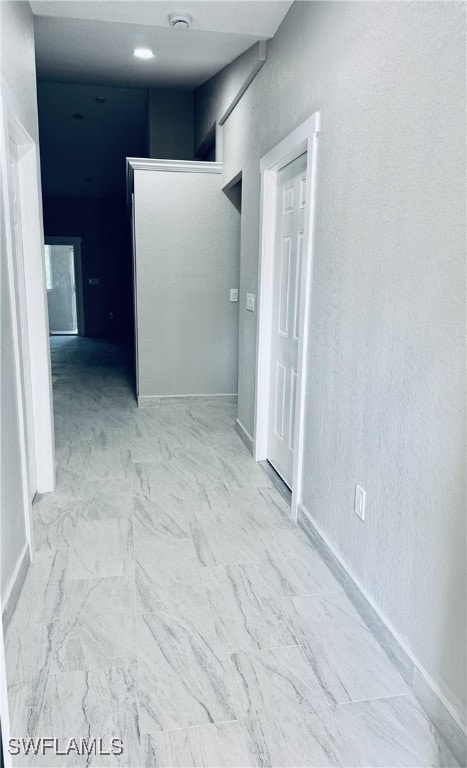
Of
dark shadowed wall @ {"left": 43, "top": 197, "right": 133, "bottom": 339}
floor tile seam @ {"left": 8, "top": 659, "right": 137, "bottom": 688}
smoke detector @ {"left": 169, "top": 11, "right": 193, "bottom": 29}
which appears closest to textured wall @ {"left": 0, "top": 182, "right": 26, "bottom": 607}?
floor tile seam @ {"left": 8, "top": 659, "right": 137, "bottom": 688}

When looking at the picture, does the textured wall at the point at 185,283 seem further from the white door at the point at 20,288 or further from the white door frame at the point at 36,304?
the white door at the point at 20,288

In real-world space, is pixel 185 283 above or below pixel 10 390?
above

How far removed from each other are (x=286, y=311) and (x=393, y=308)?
1.46 m

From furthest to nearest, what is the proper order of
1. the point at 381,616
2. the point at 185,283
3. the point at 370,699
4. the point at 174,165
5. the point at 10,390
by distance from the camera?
the point at 185,283
the point at 174,165
the point at 10,390
the point at 381,616
the point at 370,699

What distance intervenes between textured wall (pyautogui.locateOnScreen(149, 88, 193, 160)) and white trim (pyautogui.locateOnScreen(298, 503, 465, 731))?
14.8 ft

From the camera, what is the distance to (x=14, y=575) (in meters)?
2.10

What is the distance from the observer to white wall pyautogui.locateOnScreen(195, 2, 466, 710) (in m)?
1.44

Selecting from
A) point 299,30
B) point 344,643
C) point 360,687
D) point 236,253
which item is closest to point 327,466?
point 344,643

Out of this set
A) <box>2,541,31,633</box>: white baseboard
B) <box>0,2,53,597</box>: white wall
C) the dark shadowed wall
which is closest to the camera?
<box>2,541,31,633</box>: white baseboard

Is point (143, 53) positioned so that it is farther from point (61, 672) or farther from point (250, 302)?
point (61, 672)

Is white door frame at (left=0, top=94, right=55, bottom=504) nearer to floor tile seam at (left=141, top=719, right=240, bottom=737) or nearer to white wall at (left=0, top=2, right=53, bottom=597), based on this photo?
white wall at (left=0, top=2, right=53, bottom=597)

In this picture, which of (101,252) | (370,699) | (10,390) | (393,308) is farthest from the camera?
(101,252)

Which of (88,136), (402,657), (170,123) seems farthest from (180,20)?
(88,136)

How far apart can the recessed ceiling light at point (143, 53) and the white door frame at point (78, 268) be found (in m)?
7.31
